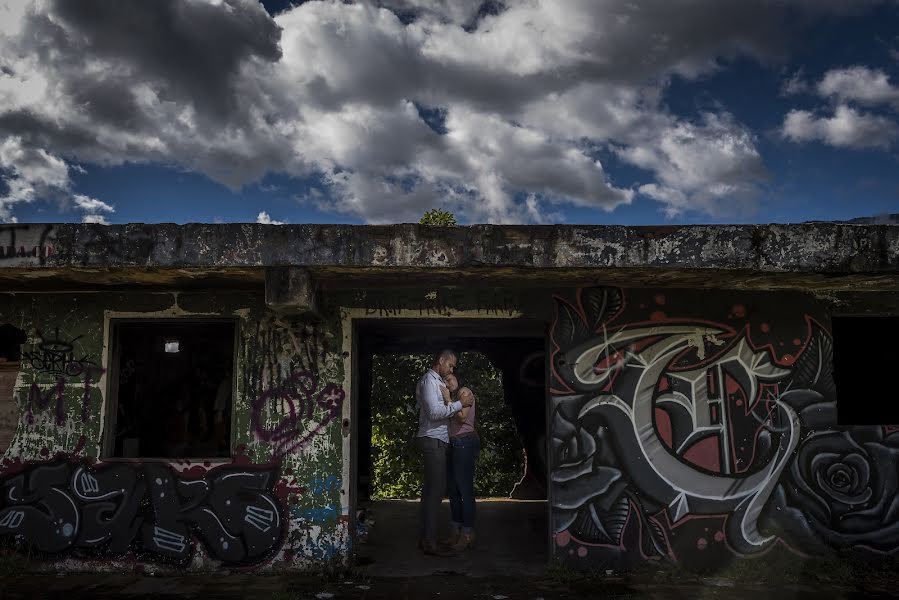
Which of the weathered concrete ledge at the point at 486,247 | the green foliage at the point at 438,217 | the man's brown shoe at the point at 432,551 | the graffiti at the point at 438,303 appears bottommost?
the man's brown shoe at the point at 432,551

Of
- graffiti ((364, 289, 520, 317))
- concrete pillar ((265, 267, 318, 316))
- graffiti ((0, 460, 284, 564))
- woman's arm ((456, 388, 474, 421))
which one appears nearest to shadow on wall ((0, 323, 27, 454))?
graffiti ((0, 460, 284, 564))

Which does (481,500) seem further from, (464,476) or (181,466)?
(181,466)

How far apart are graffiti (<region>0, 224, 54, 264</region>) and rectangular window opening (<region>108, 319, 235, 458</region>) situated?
402 cm

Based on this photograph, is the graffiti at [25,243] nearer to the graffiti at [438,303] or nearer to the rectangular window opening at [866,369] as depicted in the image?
the graffiti at [438,303]

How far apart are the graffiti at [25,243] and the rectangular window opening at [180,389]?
4.02m

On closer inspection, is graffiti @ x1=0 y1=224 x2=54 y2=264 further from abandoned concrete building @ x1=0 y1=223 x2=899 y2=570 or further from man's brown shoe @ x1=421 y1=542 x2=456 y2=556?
man's brown shoe @ x1=421 y1=542 x2=456 y2=556

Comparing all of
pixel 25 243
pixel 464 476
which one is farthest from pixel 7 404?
pixel 464 476

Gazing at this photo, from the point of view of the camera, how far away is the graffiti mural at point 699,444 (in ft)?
18.6

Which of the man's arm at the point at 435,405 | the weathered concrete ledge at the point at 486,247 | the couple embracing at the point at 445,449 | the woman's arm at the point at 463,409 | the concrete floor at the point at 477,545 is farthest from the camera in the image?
the woman's arm at the point at 463,409

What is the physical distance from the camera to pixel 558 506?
568cm

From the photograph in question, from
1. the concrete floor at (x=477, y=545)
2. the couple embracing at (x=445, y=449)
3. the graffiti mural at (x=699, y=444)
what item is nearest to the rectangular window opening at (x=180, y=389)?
the concrete floor at (x=477, y=545)

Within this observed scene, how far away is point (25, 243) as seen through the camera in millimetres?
5027

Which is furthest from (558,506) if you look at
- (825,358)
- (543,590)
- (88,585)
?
(88,585)

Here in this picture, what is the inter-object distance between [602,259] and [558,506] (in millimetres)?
2167
